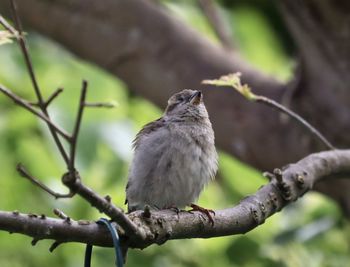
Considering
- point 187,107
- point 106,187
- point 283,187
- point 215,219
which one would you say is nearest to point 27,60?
point 215,219

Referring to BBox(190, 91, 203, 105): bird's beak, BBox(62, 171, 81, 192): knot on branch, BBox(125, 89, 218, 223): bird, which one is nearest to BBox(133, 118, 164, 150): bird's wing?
BBox(125, 89, 218, 223): bird

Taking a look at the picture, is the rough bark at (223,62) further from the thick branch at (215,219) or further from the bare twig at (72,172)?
the bare twig at (72,172)

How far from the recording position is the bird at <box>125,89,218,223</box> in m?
A: 3.82

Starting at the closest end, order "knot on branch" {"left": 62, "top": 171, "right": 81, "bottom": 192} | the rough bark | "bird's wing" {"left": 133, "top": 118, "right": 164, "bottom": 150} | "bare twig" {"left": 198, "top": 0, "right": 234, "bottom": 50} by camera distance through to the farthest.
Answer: "knot on branch" {"left": 62, "top": 171, "right": 81, "bottom": 192}
"bird's wing" {"left": 133, "top": 118, "right": 164, "bottom": 150}
the rough bark
"bare twig" {"left": 198, "top": 0, "right": 234, "bottom": 50}

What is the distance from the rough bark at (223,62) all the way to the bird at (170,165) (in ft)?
3.00

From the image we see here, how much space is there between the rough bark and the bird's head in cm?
71

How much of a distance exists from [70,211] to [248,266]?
112 centimetres

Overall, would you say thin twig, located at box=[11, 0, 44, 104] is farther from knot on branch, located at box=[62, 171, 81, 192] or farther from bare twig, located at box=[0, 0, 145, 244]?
knot on branch, located at box=[62, 171, 81, 192]

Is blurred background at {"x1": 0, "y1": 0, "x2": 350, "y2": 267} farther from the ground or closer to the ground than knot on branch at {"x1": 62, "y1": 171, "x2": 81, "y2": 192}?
farther from the ground

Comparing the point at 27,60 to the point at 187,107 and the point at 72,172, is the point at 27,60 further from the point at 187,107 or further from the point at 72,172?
the point at 187,107

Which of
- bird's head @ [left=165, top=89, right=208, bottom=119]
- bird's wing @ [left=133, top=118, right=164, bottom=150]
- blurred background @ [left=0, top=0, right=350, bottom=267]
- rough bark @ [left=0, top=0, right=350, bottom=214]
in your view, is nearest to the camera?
bird's wing @ [left=133, top=118, right=164, bottom=150]

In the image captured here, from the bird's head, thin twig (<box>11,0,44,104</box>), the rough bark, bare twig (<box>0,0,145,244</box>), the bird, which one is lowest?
bare twig (<box>0,0,145,244</box>)

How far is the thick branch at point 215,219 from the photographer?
6.95 feet

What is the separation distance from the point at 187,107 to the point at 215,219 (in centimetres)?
156
